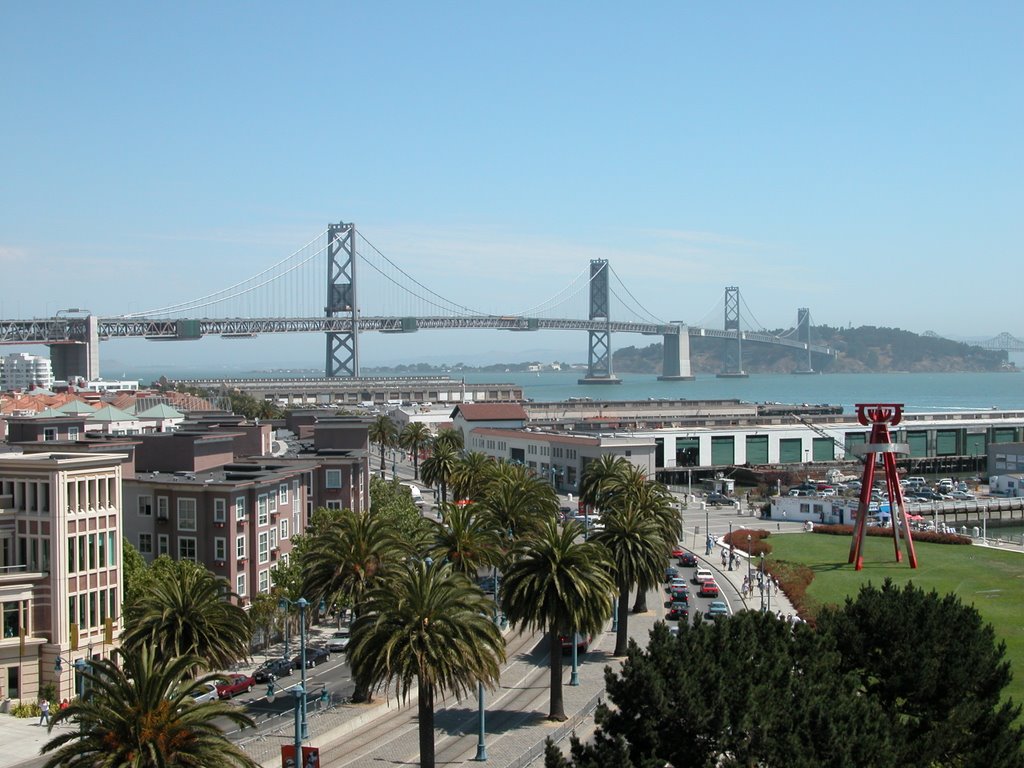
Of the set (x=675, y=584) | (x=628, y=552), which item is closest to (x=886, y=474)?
(x=675, y=584)

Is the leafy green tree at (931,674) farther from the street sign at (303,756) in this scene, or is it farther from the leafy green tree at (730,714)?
the street sign at (303,756)

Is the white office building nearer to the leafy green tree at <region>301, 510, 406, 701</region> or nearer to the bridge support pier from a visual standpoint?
the bridge support pier

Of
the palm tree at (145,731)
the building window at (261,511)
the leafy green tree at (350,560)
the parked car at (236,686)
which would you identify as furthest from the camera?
the building window at (261,511)

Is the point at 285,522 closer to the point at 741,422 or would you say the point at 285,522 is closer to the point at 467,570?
the point at 467,570

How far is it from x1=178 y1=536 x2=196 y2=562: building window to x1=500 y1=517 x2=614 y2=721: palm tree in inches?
395

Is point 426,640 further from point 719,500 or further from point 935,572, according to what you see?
point 719,500

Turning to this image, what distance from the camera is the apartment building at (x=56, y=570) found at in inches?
969

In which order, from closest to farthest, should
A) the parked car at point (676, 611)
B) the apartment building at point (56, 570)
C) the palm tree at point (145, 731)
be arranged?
the palm tree at point (145, 731)
the apartment building at point (56, 570)
the parked car at point (676, 611)

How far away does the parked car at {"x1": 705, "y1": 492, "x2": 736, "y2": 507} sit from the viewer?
6438 centimetres

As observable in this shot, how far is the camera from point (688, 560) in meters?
45.2

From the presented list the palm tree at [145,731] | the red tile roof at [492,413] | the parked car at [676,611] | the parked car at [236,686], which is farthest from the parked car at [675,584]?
the red tile roof at [492,413]

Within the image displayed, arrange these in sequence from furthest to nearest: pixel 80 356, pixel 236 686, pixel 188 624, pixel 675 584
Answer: pixel 80 356, pixel 675 584, pixel 236 686, pixel 188 624

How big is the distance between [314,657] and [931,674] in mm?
14765

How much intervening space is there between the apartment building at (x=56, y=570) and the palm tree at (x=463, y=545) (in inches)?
307
